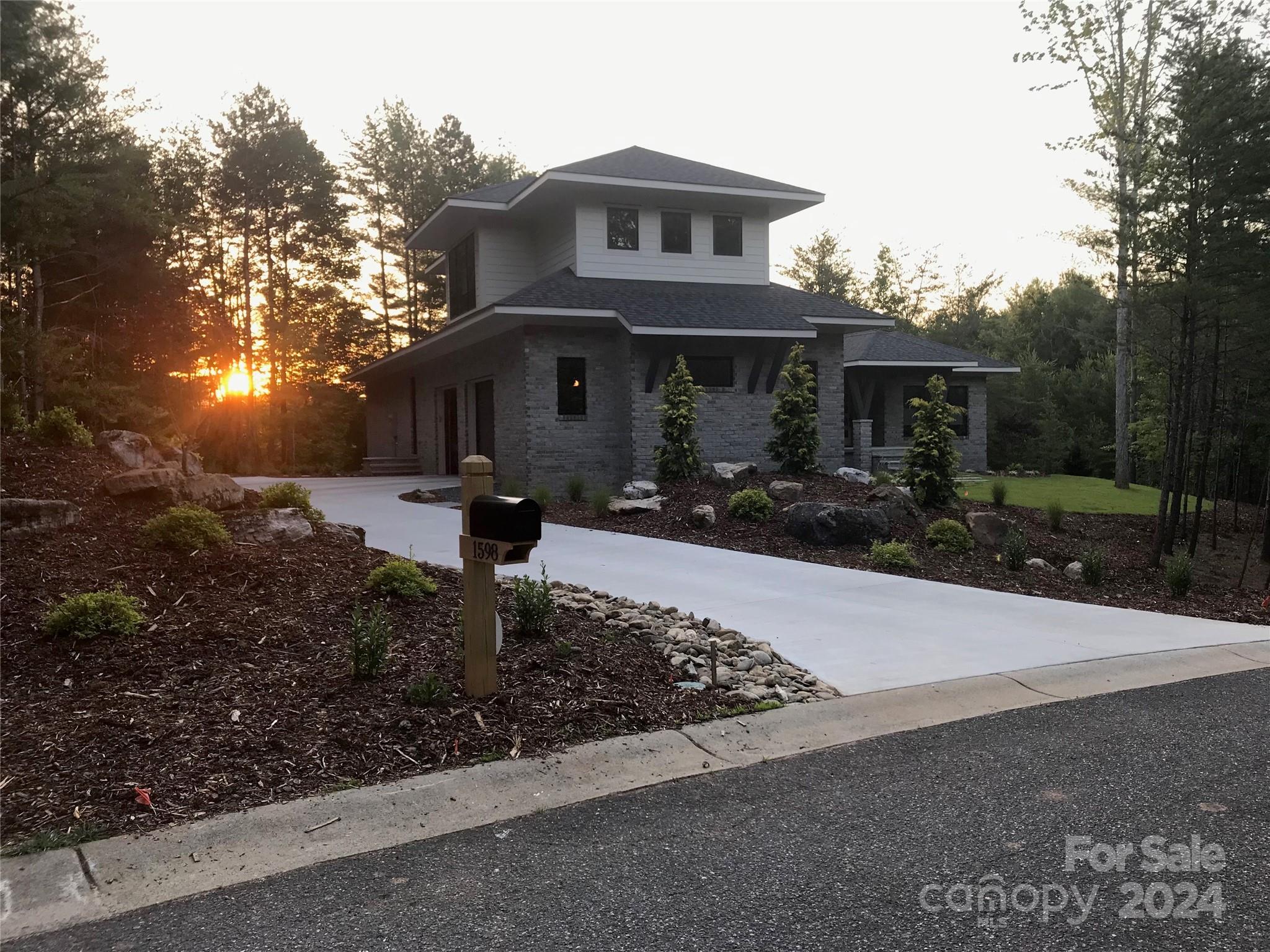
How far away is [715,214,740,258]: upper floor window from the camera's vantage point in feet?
61.9

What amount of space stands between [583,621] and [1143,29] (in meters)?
22.8

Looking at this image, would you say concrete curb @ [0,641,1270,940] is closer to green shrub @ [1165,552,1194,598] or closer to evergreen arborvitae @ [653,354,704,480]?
green shrub @ [1165,552,1194,598]

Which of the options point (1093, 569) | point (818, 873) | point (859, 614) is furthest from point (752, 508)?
point (818, 873)

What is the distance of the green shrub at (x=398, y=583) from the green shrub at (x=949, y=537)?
6562mm

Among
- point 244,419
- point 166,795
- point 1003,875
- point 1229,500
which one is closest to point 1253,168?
point 1003,875

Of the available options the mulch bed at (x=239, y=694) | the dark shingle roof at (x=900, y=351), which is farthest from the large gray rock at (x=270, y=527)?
the dark shingle roof at (x=900, y=351)

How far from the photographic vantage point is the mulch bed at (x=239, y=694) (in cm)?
335

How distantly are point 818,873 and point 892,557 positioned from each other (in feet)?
22.0

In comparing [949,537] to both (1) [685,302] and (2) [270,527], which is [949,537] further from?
(1) [685,302]

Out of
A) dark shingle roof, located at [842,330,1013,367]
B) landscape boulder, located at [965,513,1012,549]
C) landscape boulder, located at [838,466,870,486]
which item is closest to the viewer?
landscape boulder, located at [965,513,1012,549]

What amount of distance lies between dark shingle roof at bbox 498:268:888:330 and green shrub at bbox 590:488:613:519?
3.96 m

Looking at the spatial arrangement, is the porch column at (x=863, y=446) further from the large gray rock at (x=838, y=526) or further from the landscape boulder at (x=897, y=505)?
the large gray rock at (x=838, y=526)

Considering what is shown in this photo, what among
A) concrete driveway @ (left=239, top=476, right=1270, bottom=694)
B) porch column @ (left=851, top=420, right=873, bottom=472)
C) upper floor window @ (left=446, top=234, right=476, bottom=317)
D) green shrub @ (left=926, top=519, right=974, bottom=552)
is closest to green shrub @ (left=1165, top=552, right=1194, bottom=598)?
concrete driveway @ (left=239, top=476, right=1270, bottom=694)

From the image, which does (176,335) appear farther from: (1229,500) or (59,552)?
(1229,500)
